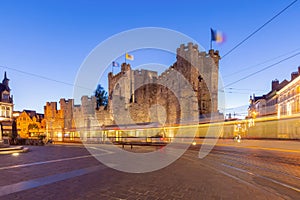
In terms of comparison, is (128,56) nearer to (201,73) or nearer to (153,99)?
(153,99)

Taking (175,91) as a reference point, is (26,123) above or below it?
below

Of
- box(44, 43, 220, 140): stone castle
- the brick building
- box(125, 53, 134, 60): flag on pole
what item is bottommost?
the brick building

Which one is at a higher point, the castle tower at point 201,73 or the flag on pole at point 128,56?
the flag on pole at point 128,56

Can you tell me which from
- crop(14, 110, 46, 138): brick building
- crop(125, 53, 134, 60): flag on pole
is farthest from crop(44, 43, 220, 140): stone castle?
crop(14, 110, 46, 138): brick building

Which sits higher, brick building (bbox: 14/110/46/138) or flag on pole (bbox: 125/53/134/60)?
flag on pole (bbox: 125/53/134/60)

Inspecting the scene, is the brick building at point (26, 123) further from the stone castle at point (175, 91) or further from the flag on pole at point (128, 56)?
the flag on pole at point (128, 56)

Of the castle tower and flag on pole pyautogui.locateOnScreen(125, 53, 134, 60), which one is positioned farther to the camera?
flag on pole pyautogui.locateOnScreen(125, 53, 134, 60)

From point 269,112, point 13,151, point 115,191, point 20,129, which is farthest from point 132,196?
point 20,129

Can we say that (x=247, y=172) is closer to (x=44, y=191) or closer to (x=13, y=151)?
(x=44, y=191)

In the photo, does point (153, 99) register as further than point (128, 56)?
No

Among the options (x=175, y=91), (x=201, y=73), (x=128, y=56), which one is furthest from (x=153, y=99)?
(x=128, y=56)

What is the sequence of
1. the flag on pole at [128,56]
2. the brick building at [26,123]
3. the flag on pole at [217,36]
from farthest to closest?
1. the brick building at [26,123]
2. the flag on pole at [128,56]
3. the flag on pole at [217,36]

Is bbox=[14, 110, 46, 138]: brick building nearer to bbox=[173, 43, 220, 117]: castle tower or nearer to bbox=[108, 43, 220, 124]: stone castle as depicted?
bbox=[108, 43, 220, 124]: stone castle

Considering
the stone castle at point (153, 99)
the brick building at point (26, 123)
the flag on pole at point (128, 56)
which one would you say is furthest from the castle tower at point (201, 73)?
the brick building at point (26, 123)
